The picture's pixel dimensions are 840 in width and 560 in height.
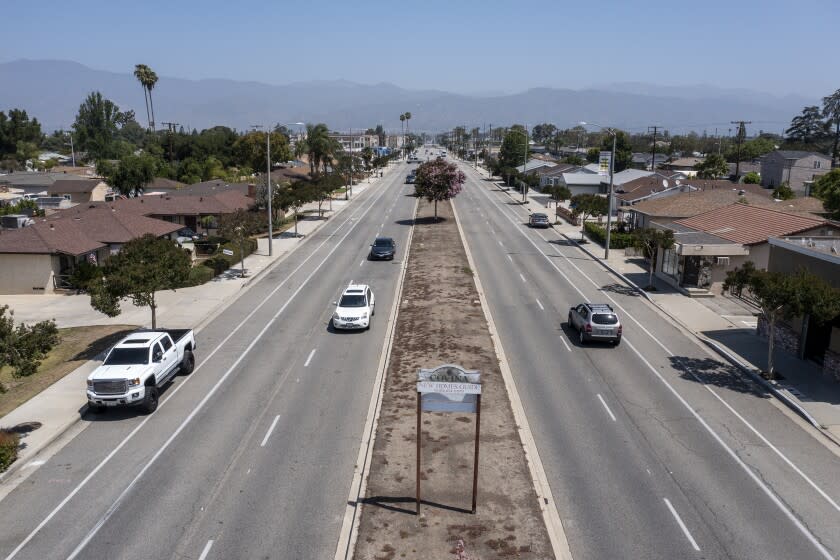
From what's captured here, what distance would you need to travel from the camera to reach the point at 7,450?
1689 centimetres

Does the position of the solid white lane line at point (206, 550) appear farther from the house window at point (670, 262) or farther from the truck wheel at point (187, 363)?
the house window at point (670, 262)

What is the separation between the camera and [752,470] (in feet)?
56.1

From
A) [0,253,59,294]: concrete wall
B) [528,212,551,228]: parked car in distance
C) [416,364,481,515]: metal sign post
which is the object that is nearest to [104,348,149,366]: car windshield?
[416,364,481,515]: metal sign post

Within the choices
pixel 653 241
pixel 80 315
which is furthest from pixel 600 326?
pixel 80 315

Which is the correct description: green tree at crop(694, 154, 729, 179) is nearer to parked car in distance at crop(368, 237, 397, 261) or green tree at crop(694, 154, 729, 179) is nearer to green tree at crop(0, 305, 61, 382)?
parked car in distance at crop(368, 237, 397, 261)

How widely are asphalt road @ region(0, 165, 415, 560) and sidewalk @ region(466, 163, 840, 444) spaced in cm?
1401

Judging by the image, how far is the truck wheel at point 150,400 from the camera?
66.2 feet

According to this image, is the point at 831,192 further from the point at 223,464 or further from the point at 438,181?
the point at 223,464

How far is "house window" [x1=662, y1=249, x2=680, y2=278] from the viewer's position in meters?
39.7

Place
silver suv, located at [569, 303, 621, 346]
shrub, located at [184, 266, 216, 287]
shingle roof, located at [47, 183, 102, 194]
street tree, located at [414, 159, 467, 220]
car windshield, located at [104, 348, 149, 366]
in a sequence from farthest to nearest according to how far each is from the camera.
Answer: shingle roof, located at [47, 183, 102, 194]
street tree, located at [414, 159, 467, 220]
shrub, located at [184, 266, 216, 287]
silver suv, located at [569, 303, 621, 346]
car windshield, located at [104, 348, 149, 366]

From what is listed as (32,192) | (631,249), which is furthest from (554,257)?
(32,192)

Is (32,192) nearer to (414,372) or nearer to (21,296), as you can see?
(21,296)

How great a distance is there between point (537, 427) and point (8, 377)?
62.6 feet

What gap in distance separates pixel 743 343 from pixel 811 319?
3.32 metres
